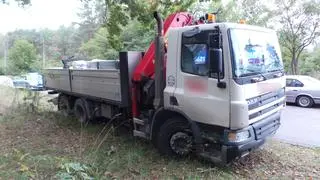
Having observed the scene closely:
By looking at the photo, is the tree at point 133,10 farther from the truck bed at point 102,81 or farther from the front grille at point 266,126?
the front grille at point 266,126

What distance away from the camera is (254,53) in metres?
5.32

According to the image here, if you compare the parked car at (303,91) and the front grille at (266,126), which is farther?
the parked car at (303,91)

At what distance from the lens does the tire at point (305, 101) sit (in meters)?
13.9

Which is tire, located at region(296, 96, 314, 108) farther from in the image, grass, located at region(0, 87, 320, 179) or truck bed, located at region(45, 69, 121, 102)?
truck bed, located at region(45, 69, 121, 102)

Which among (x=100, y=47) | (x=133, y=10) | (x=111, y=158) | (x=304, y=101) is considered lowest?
(x=304, y=101)

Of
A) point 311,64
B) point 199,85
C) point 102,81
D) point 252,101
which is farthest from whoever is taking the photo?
point 311,64

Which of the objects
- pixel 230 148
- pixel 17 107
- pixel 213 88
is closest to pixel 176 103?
pixel 213 88

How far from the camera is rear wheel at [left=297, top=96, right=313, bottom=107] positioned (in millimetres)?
13938

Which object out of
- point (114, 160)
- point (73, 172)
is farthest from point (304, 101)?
point (73, 172)

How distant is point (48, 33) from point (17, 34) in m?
6.04

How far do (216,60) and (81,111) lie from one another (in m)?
5.53

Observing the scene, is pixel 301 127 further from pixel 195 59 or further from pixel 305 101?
pixel 195 59

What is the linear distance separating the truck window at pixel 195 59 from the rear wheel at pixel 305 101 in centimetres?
1023

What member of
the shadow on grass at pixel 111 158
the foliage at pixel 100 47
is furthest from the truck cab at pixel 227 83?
the foliage at pixel 100 47
